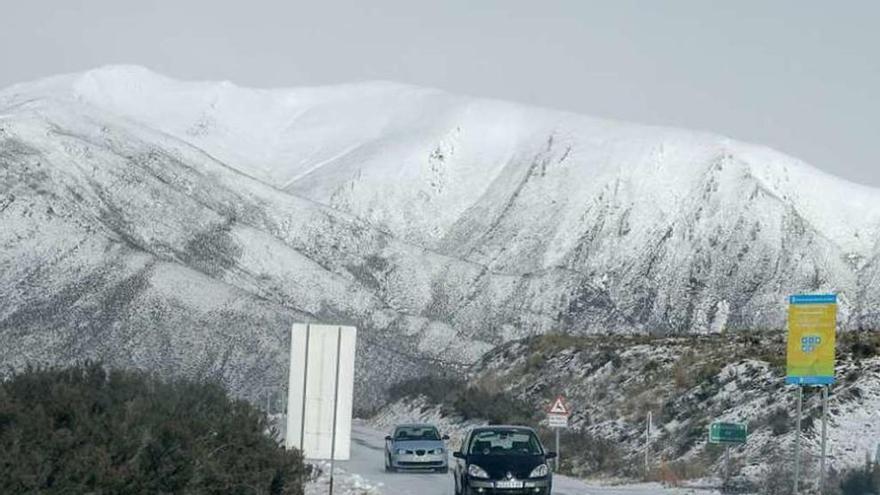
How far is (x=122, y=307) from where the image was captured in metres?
98.1

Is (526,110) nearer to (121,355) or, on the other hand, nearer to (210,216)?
(210,216)

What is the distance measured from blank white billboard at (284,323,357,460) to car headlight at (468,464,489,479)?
8.68m

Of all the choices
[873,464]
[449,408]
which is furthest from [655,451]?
[449,408]

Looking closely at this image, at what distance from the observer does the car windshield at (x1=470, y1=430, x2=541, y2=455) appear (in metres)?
27.3

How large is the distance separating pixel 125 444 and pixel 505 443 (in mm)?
13217

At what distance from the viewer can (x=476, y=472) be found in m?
26.2

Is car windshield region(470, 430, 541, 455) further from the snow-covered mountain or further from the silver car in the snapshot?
the snow-covered mountain

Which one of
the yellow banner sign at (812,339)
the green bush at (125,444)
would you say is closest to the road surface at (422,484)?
the yellow banner sign at (812,339)

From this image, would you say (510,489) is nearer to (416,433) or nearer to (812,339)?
(812,339)

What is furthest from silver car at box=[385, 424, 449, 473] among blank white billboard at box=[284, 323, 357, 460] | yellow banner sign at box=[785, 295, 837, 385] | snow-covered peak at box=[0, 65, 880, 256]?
snow-covered peak at box=[0, 65, 880, 256]

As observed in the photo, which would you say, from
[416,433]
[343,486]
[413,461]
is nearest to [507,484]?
[343,486]

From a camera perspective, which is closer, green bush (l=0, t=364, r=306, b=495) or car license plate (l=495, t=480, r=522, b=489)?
green bush (l=0, t=364, r=306, b=495)

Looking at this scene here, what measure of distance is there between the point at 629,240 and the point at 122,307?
55.2m

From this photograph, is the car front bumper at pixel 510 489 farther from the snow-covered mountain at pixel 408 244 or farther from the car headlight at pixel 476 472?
the snow-covered mountain at pixel 408 244
